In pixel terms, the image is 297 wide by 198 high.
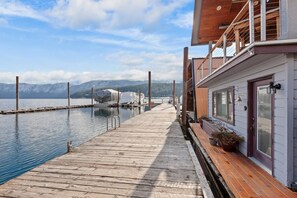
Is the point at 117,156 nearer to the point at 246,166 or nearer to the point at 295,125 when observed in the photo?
the point at 246,166

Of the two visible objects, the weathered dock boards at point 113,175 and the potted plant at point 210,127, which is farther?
the potted plant at point 210,127

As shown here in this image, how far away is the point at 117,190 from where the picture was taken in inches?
172

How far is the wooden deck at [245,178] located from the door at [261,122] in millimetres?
323

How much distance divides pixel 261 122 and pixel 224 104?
396cm

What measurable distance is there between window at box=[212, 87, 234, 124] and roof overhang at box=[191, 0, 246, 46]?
10.9 ft

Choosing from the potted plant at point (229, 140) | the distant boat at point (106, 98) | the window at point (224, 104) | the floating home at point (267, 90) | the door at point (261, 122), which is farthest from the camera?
the distant boat at point (106, 98)

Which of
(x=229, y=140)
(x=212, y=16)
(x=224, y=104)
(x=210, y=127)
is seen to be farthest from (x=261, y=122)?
(x=212, y=16)

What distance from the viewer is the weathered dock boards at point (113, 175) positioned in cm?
430

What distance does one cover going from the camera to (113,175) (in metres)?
A: 5.20

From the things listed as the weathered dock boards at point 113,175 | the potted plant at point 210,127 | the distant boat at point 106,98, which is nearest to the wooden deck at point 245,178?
the weathered dock boards at point 113,175

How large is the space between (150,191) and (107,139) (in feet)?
Answer: 18.5

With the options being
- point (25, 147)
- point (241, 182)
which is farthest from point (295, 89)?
point (25, 147)

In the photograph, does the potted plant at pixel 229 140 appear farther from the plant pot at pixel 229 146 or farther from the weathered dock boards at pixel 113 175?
the weathered dock boards at pixel 113 175

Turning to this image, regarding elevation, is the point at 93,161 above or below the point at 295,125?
below
